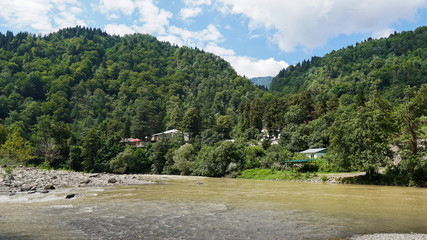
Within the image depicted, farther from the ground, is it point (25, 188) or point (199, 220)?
point (199, 220)

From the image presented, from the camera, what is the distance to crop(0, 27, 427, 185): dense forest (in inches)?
1415

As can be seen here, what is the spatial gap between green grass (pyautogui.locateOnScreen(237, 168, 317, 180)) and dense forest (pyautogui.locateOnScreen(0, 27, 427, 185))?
8.48ft

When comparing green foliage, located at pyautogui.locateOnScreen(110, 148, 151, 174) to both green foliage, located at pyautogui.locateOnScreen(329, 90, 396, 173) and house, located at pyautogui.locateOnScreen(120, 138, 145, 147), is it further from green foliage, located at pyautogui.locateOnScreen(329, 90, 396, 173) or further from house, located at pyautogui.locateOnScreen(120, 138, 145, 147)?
green foliage, located at pyautogui.locateOnScreen(329, 90, 396, 173)

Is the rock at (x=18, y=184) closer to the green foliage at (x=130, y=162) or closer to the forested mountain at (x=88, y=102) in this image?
the green foliage at (x=130, y=162)

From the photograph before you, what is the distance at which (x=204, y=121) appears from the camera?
10925 centimetres

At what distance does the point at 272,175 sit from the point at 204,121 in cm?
5956

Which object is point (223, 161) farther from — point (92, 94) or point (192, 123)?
point (92, 94)

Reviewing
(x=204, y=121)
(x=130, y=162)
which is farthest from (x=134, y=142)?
(x=130, y=162)

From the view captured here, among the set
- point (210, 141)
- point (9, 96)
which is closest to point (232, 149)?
point (210, 141)

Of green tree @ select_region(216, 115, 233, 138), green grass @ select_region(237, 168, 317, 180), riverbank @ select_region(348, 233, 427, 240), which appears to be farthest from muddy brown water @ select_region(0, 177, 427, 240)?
green tree @ select_region(216, 115, 233, 138)

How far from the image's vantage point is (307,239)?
10.7 meters

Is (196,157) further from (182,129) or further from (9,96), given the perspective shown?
(9,96)

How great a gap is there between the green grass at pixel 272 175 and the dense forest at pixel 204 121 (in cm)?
259

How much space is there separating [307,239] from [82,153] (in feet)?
257
